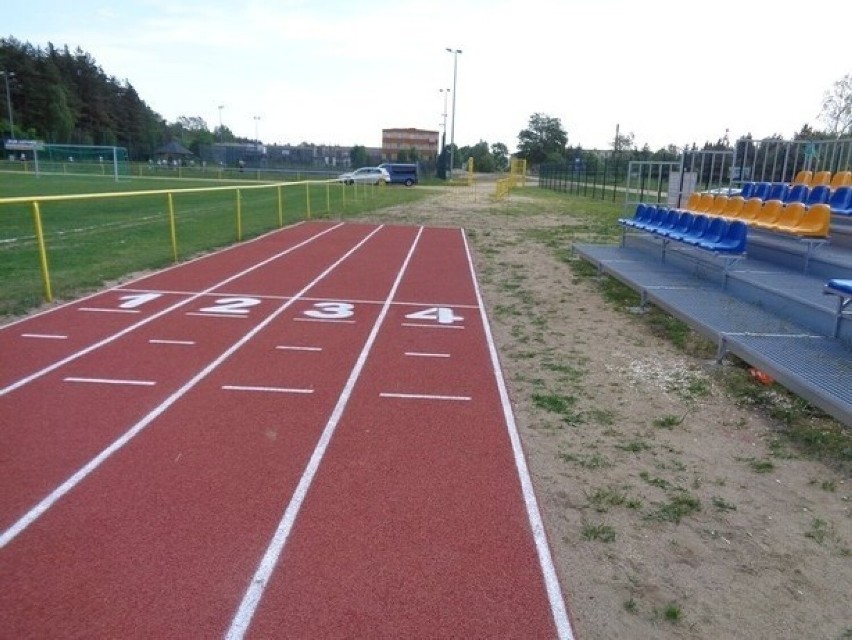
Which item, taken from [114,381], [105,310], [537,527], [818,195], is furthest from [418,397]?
[818,195]

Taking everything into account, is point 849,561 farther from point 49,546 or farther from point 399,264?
point 399,264

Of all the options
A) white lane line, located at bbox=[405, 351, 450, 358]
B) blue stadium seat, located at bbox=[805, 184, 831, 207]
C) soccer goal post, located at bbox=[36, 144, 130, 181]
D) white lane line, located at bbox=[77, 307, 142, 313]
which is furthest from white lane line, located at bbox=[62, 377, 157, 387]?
soccer goal post, located at bbox=[36, 144, 130, 181]

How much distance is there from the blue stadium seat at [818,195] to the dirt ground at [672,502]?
19.6ft

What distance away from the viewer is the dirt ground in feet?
9.91

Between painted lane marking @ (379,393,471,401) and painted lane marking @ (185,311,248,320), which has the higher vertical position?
painted lane marking @ (185,311,248,320)

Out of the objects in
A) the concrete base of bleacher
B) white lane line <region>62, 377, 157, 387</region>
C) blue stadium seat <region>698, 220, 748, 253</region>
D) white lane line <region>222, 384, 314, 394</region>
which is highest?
blue stadium seat <region>698, 220, 748, 253</region>

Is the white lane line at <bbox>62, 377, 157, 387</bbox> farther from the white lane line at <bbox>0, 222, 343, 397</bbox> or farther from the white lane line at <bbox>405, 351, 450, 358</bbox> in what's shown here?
the white lane line at <bbox>405, 351, 450, 358</bbox>

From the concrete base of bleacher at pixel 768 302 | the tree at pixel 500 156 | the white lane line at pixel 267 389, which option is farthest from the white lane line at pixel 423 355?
the tree at pixel 500 156

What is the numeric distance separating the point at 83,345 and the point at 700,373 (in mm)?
6369

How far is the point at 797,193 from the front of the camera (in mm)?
11852

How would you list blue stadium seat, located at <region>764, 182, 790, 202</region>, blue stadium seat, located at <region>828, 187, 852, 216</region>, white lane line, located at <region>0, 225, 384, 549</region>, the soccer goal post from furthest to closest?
the soccer goal post
blue stadium seat, located at <region>764, 182, 790, 202</region>
blue stadium seat, located at <region>828, 187, 852, 216</region>
white lane line, located at <region>0, 225, 384, 549</region>

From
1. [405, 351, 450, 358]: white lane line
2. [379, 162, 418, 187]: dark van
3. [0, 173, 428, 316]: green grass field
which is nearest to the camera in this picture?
[405, 351, 450, 358]: white lane line

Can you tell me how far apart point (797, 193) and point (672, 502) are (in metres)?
10.2

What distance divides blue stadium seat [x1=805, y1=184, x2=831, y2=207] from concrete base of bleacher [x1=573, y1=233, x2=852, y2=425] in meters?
1.05
